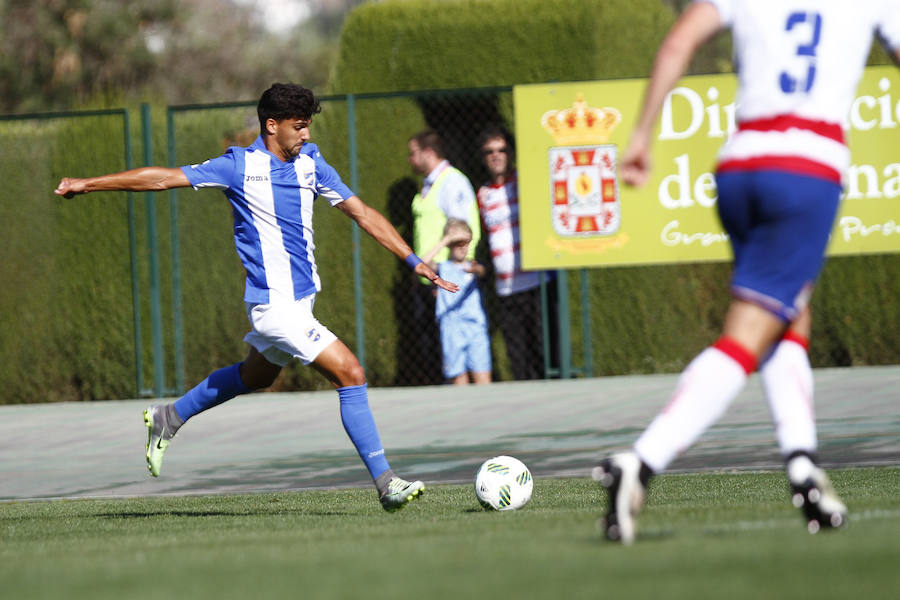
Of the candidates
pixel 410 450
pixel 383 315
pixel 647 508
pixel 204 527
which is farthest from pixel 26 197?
pixel 647 508

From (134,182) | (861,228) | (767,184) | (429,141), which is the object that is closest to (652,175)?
(861,228)

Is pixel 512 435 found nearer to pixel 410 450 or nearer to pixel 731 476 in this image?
pixel 410 450

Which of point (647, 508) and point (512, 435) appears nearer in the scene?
point (647, 508)

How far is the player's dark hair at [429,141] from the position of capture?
47.4 ft

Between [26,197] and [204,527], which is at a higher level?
[26,197]

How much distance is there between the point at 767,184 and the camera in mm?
4793

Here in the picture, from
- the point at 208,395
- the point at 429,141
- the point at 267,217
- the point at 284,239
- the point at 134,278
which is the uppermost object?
the point at 429,141

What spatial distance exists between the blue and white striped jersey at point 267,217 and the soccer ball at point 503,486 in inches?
54.0

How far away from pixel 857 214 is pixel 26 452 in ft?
25.9

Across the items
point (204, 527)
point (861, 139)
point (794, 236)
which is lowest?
point (204, 527)

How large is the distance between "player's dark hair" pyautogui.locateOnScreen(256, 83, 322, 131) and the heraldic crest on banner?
7.00 meters

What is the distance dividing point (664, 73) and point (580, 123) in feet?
33.7

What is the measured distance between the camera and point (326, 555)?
16.7 ft

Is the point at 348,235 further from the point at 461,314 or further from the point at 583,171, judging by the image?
the point at 583,171
